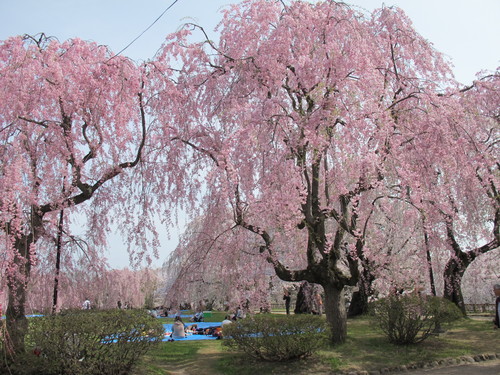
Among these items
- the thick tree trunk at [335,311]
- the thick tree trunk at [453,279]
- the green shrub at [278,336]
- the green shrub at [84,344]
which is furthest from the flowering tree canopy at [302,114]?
the thick tree trunk at [453,279]

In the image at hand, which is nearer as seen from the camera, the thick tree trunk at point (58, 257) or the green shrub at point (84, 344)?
the green shrub at point (84, 344)

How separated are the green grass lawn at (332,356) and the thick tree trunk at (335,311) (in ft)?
0.78

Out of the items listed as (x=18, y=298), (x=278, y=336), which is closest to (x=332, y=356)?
(x=278, y=336)

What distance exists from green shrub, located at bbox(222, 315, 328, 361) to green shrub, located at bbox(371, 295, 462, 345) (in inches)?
90.3

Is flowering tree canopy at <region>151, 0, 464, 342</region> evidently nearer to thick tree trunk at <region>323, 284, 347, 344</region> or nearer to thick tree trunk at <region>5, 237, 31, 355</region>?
thick tree trunk at <region>323, 284, 347, 344</region>

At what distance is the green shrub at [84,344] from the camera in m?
6.41

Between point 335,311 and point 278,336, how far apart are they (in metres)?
2.03

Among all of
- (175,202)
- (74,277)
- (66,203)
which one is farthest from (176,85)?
(74,277)

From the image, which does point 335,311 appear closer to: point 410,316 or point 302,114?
point 410,316

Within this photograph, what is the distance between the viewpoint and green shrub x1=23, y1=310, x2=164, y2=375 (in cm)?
641

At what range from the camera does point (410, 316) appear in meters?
9.70

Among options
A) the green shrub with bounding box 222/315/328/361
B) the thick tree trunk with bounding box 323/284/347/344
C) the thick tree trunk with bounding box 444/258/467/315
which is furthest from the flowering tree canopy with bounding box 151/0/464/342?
the thick tree trunk with bounding box 444/258/467/315

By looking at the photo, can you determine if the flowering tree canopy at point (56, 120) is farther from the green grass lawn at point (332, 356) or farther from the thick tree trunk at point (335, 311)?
the thick tree trunk at point (335, 311)

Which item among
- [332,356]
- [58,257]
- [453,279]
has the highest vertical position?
[58,257]
